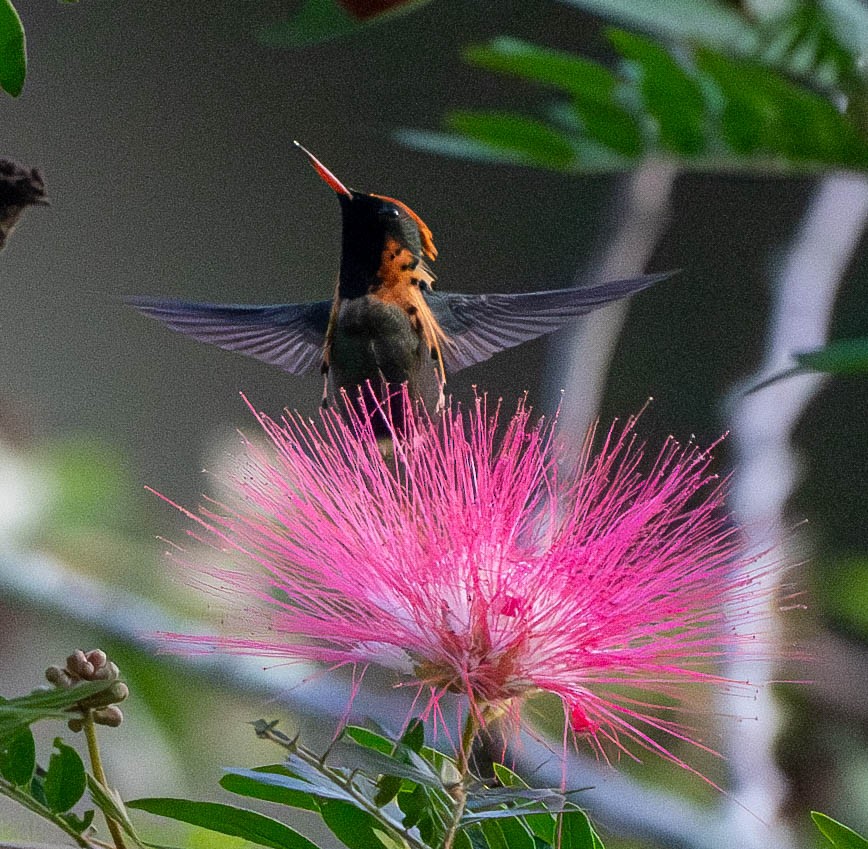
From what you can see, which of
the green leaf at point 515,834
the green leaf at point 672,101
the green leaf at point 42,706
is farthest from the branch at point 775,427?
the green leaf at point 42,706

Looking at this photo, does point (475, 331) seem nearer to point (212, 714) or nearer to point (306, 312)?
point (306, 312)

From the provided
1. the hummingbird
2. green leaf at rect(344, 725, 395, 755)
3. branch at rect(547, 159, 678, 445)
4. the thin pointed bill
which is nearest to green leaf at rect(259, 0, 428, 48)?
the thin pointed bill

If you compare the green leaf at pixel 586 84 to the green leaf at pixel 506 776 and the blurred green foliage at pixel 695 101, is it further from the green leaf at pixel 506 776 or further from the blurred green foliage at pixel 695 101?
the green leaf at pixel 506 776

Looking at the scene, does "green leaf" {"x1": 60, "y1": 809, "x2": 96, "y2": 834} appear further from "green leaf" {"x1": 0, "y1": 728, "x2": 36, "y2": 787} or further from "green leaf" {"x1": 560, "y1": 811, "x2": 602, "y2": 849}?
"green leaf" {"x1": 560, "y1": 811, "x2": 602, "y2": 849}

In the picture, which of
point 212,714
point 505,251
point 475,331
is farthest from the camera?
point 505,251

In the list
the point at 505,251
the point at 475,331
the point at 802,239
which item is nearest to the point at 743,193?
the point at 505,251

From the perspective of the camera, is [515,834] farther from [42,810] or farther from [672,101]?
[672,101]

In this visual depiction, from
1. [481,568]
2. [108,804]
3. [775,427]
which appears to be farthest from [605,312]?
[108,804]
